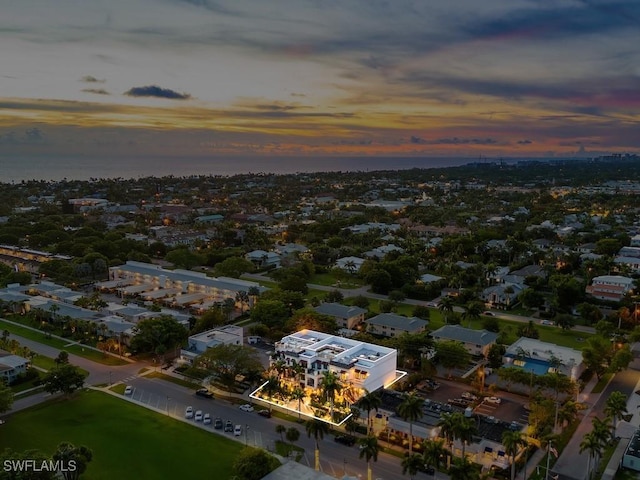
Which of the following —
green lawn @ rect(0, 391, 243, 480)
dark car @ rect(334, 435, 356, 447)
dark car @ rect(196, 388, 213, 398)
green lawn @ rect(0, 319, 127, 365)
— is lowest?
green lawn @ rect(0, 319, 127, 365)

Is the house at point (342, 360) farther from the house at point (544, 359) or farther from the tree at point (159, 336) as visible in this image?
the house at point (544, 359)

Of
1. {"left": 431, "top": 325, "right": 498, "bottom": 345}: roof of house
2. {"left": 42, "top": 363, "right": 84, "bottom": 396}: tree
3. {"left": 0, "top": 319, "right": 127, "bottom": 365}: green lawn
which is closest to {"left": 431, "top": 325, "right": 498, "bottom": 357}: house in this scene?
{"left": 431, "top": 325, "right": 498, "bottom": 345}: roof of house

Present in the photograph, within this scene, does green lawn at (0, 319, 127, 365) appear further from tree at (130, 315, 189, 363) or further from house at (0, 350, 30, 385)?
house at (0, 350, 30, 385)

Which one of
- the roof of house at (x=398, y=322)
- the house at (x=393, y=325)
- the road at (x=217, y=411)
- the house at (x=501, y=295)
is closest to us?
the road at (x=217, y=411)

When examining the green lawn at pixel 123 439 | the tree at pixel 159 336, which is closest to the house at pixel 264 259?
the tree at pixel 159 336

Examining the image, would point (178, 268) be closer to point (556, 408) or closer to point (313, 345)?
point (313, 345)

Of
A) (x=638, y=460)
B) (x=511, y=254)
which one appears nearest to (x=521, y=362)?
(x=638, y=460)

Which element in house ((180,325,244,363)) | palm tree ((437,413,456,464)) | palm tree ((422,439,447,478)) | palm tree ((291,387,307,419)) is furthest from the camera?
house ((180,325,244,363))

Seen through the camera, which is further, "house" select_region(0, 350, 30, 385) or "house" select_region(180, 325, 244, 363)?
"house" select_region(180, 325, 244, 363)
